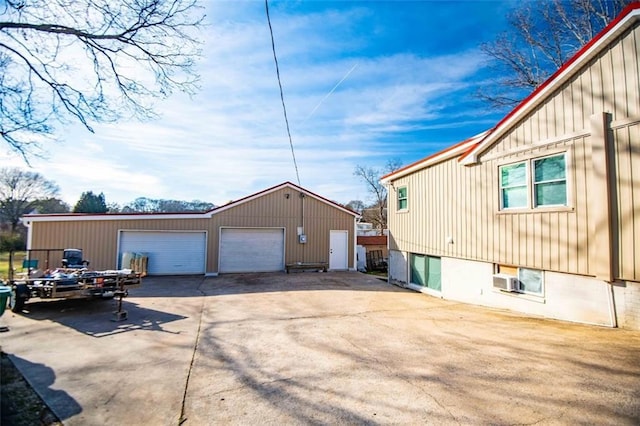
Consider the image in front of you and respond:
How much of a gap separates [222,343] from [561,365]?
5112 mm

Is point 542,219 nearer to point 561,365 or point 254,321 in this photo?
point 561,365

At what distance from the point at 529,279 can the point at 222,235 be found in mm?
12978

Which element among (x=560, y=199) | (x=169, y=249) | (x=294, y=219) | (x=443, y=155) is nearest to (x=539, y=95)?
(x=560, y=199)

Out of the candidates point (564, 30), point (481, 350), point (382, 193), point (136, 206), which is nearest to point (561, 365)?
point (481, 350)

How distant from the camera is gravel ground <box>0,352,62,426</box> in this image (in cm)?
296

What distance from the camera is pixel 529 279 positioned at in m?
7.05

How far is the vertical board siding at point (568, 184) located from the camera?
5.16 meters

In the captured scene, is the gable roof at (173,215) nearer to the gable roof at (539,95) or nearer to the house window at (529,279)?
the gable roof at (539,95)

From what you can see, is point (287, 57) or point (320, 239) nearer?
point (287, 57)

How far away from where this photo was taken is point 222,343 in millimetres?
5320

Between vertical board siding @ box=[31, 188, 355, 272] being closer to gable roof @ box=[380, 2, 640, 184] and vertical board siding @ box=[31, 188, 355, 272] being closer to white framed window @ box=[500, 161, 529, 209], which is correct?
gable roof @ box=[380, 2, 640, 184]

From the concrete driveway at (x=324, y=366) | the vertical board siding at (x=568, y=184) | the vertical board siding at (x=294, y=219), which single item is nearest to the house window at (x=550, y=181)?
the vertical board siding at (x=568, y=184)

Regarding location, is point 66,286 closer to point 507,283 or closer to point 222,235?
point 222,235

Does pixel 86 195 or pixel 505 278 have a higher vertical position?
pixel 86 195
